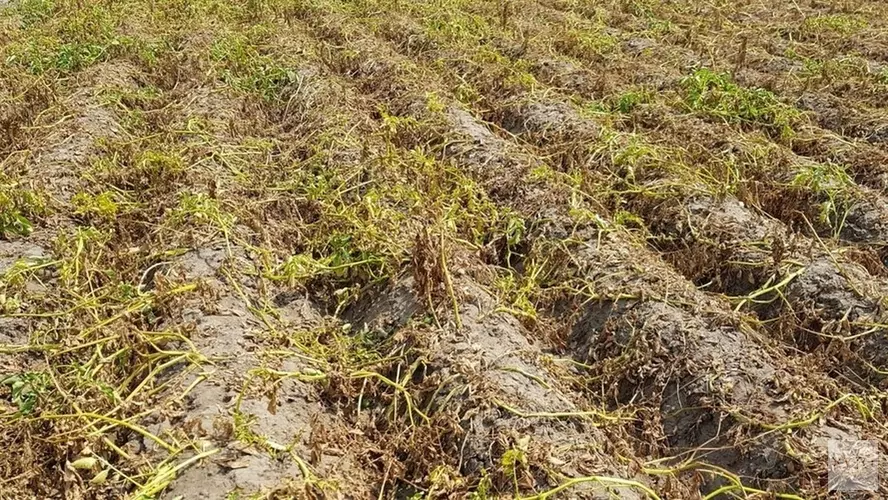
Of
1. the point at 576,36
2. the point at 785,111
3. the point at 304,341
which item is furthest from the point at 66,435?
the point at 576,36

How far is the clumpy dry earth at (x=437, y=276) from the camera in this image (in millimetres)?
3402

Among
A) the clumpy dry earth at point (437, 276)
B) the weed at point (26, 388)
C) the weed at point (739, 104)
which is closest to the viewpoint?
the clumpy dry earth at point (437, 276)

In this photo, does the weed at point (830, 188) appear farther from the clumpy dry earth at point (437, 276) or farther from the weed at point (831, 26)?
the weed at point (831, 26)

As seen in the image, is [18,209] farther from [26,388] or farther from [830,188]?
[830,188]

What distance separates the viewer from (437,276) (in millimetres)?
4141

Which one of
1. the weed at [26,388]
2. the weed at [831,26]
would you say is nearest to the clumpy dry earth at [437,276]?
the weed at [26,388]

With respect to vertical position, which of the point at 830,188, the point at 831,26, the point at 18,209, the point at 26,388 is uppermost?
the point at 831,26

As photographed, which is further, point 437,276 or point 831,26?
point 831,26

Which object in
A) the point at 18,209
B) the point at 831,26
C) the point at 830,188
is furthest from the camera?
the point at 831,26

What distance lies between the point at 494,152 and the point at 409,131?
885mm

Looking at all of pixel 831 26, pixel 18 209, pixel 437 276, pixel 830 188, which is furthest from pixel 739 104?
pixel 18 209

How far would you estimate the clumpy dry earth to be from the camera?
11.2 ft

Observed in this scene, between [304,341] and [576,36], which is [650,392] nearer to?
[304,341]

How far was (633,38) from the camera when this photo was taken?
9.16 m
